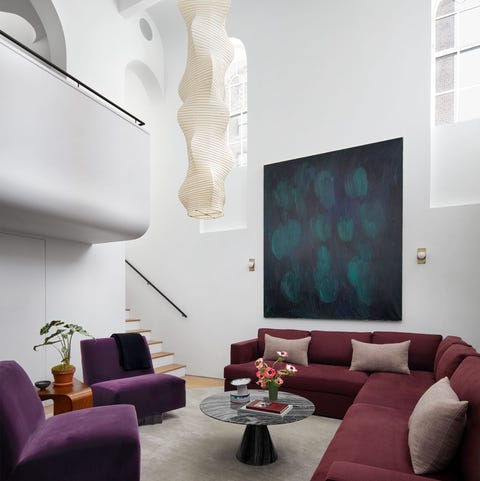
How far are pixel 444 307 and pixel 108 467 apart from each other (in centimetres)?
372

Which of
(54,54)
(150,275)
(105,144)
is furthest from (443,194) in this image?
(54,54)

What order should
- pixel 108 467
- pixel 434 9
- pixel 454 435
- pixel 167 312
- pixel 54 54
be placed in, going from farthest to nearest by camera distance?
pixel 167 312 < pixel 54 54 < pixel 434 9 < pixel 108 467 < pixel 454 435

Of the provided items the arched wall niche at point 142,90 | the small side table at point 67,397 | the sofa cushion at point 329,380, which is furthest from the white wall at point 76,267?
the sofa cushion at point 329,380

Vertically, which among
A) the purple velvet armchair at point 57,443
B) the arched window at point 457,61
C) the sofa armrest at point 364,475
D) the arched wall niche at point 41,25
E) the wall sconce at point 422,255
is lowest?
the purple velvet armchair at point 57,443

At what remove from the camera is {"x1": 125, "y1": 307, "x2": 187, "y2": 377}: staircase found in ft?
19.1

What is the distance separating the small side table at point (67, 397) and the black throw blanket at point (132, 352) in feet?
2.39

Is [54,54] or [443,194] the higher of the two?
[54,54]

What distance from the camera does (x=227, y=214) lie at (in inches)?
244

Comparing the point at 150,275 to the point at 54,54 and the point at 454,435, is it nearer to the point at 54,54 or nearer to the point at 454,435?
the point at 54,54

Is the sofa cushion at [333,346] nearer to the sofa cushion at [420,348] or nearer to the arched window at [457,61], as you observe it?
the sofa cushion at [420,348]

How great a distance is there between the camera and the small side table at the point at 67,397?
3.39m

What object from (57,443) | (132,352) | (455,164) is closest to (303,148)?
(455,164)

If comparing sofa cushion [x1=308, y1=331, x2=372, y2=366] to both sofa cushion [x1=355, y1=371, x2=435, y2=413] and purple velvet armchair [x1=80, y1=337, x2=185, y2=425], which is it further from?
purple velvet armchair [x1=80, y1=337, x2=185, y2=425]

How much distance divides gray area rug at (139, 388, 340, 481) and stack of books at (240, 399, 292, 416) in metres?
0.39
